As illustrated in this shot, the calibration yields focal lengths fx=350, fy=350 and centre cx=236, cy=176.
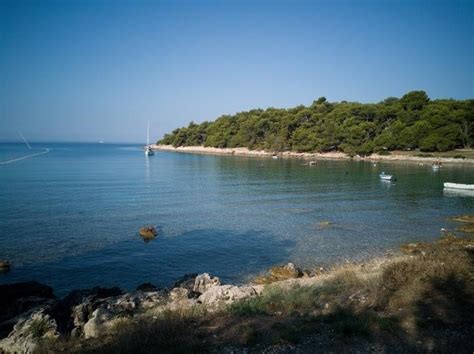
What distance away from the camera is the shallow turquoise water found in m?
20.3

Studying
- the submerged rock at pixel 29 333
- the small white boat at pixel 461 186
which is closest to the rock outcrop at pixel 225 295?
the submerged rock at pixel 29 333

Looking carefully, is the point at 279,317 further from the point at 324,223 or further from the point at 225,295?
the point at 324,223

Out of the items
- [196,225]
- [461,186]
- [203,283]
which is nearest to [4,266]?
[203,283]

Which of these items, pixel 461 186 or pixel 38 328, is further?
pixel 461 186

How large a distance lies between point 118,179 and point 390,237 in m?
47.1

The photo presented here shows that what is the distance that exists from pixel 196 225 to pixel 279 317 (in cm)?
2057

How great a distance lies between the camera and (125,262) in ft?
68.6

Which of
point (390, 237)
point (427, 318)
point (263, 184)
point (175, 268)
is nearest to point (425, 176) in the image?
point (263, 184)

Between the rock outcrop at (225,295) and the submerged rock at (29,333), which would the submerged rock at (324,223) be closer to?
the rock outcrop at (225,295)

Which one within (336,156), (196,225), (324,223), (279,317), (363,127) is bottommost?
(196,225)

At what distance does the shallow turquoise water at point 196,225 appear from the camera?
66.7ft

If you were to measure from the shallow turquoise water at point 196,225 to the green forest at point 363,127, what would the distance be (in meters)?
54.4

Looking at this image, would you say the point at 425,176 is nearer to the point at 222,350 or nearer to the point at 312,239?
the point at 312,239

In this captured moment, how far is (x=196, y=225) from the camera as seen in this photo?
3003 centimetres
